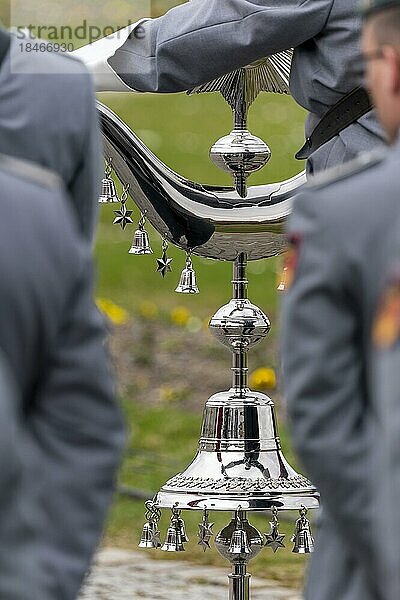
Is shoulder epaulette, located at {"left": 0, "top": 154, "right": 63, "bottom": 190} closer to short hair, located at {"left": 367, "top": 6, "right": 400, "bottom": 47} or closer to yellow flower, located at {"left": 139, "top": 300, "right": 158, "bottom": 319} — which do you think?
short hair, located at {"left": 367, "top": 6, "right": 400, "bottom": 47}

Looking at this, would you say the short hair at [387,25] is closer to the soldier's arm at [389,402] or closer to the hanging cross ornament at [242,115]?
the soldier's arm at [389,402]

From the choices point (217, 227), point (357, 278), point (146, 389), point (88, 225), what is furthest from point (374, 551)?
point (146, 389)

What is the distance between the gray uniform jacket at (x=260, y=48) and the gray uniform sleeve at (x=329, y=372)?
1983 mm

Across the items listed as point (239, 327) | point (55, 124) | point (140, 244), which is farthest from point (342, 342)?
point (239, 327)

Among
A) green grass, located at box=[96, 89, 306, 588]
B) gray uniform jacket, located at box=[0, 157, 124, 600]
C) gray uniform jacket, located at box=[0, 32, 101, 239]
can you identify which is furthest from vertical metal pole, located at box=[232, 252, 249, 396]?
gray uniform jacket, located at box=[0, 157, 124, 600]

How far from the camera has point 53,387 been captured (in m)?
2.56

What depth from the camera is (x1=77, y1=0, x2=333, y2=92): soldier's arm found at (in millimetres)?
4680

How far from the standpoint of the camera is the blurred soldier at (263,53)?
15.2 feet

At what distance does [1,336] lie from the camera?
2.51 metres

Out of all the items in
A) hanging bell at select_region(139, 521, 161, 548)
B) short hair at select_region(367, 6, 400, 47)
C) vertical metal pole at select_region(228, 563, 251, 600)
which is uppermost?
hanging bell at select_region(139, 521, 161, 548)

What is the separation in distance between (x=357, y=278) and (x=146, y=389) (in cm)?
652

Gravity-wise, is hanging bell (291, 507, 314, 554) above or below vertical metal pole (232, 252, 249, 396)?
below

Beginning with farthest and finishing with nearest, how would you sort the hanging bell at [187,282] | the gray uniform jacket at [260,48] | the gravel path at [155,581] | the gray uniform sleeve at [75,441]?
the gravel path at [155,581]
the hanging bell at [187,282]
the gray uniform jacket at [260,48]
the gray uniform sleeve at [75,441]

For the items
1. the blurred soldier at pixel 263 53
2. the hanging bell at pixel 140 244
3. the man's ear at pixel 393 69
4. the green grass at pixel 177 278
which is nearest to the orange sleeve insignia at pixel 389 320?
the man's ear at pixel 393 69
